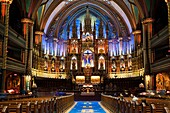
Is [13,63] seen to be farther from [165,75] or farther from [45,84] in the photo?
[165,75]

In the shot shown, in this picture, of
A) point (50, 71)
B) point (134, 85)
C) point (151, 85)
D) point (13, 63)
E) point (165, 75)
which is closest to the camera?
point (13, 63)

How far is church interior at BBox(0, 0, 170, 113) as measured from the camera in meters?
34.2

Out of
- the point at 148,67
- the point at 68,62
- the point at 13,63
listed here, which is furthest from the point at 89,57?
the point at 13,63

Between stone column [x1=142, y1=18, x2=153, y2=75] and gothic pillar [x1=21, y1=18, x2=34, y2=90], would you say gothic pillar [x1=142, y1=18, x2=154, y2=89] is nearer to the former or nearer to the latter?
stone column [x1=142, y1=18, x2=153, y2=75]

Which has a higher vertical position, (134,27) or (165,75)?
(134,27)

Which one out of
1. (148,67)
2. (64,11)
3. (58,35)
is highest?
(64,11)

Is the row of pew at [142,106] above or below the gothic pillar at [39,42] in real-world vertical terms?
below

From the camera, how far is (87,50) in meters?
48.9

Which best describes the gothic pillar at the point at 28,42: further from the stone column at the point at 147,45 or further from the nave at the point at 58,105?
the nave at the point at 58,105

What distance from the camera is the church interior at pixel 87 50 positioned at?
3425 cm

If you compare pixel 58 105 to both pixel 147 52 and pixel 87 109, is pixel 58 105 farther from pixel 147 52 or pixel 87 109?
pixel 147 52

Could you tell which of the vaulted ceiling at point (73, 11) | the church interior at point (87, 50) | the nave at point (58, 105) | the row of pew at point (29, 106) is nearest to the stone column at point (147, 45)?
the church interior at point (87, 50)

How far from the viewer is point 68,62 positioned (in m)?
48.1

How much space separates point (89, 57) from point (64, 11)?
1041 centimetres
